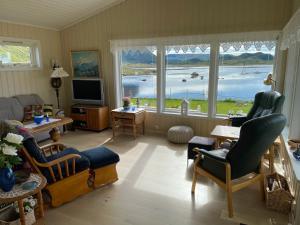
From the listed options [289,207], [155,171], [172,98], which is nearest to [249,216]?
[289,207]

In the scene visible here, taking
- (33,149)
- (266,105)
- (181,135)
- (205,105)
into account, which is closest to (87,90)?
(181,135)

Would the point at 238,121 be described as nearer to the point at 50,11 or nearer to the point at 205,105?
the point at 205,105

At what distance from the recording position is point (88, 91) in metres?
5.45

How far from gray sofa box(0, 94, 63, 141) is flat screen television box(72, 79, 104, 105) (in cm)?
95

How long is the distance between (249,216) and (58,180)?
6.84 ft

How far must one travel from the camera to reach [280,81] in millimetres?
3863

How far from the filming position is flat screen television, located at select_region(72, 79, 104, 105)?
209 inches

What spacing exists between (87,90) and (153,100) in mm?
1627

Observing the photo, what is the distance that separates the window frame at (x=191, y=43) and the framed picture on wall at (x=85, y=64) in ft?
1.68

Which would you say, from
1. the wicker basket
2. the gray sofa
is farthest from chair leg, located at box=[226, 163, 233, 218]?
the gray sofa

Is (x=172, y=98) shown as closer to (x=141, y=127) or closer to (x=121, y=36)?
(x=141, y=127)

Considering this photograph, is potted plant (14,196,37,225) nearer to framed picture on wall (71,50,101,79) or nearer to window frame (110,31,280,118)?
window frame (110,31,280,118)

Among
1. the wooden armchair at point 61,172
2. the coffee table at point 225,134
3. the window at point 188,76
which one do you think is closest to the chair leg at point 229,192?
the coffee table at point 225,134

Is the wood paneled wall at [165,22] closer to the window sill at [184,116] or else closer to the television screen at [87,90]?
the window sill at [184,116]
